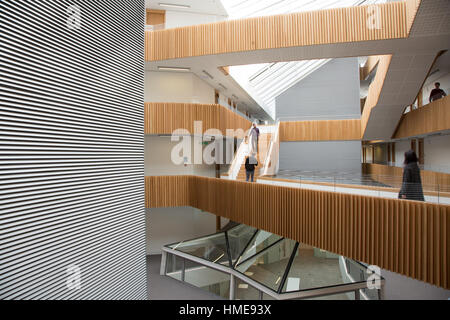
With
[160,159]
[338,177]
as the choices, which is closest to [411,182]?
[338,177]

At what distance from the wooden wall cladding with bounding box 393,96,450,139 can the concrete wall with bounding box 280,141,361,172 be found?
538cm

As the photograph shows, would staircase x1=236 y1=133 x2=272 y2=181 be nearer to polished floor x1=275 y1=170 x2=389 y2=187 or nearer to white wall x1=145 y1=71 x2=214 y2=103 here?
polished floor x1=275 y1=170 x2=389 y2=187

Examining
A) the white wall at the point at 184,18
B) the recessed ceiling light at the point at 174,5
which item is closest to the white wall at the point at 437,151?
the white wall at the point at 184,18

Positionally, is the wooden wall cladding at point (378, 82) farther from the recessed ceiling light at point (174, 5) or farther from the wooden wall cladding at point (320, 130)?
the recessed ceiling light at point (174, 5)

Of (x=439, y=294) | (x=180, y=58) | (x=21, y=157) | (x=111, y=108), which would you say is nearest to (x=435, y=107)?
(x=439, y=294)

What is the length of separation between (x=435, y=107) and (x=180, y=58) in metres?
11.3

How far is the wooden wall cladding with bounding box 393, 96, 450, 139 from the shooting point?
11.7 metres

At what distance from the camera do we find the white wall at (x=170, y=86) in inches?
557

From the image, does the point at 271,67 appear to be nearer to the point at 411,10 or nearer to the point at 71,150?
the point at 411,10

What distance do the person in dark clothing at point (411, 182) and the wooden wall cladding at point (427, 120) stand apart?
23.4ft

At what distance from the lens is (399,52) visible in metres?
10.7

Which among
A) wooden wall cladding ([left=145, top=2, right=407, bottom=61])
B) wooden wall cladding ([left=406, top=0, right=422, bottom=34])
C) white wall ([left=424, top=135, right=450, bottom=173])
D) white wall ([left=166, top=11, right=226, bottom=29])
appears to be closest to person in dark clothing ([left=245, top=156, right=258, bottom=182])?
wooden wall cladding ([left=145, top=2, right=407, bottom=61])

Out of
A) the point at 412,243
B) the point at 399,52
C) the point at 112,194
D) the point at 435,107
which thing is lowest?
the point at 412,243

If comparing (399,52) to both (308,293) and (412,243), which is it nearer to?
(412,243)
